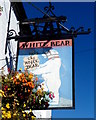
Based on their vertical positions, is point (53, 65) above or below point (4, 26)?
below

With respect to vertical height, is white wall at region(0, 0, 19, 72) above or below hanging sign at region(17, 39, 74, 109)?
above

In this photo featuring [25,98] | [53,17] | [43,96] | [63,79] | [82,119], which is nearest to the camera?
[25,98]

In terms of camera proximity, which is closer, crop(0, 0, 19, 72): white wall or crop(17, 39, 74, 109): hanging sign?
crop(17, 39, 74, 109): hanging sign

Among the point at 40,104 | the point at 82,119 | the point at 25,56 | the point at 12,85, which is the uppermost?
the point at 25,56

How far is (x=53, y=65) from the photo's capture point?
264 inches

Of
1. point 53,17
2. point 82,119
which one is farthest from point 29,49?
point 82,119

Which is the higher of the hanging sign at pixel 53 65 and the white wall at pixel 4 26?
the white wall at pixel 4 26

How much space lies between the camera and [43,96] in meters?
5.39

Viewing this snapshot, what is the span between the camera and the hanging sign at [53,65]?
20.5 feet

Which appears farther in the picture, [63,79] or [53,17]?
[53,17]

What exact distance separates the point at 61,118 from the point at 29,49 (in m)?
2.20

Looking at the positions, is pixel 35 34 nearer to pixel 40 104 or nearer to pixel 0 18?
pixel 0 18

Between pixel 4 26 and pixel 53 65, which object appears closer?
pixel 53 65

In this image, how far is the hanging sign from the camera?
624cm
